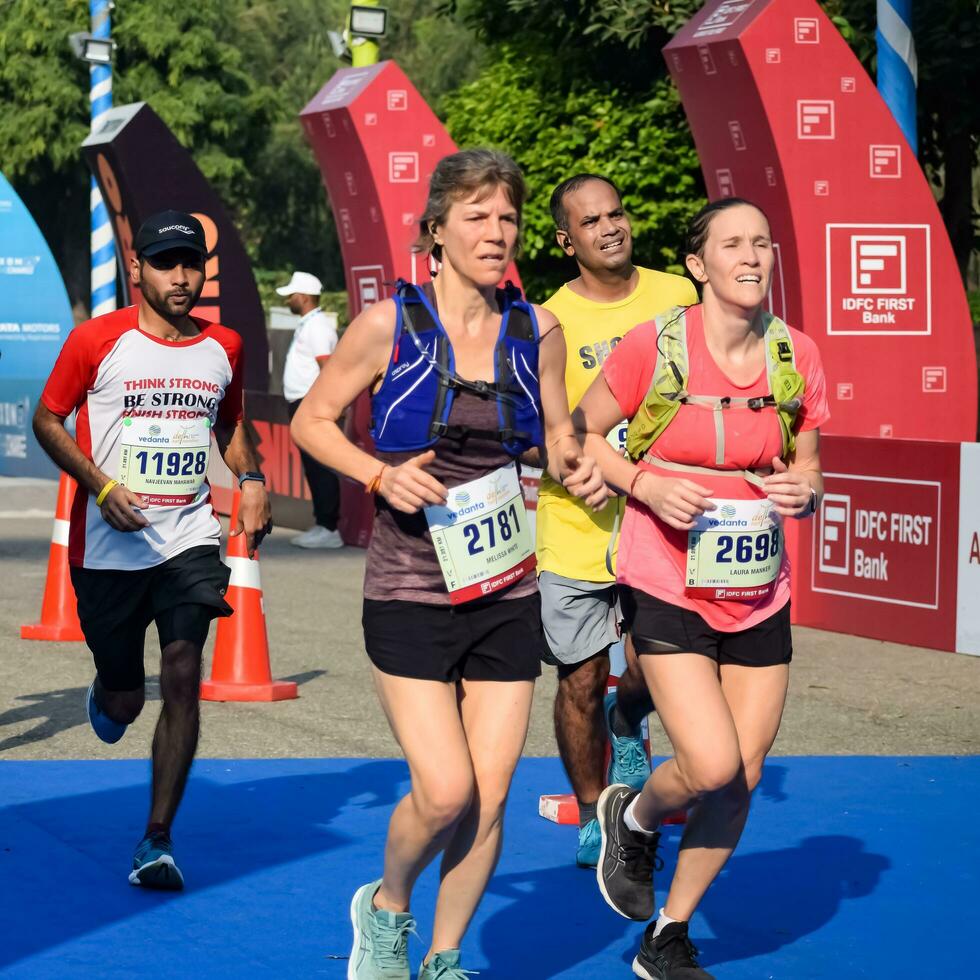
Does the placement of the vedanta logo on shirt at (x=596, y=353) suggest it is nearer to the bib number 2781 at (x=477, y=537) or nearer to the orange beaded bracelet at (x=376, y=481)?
the bib number 2781 at (x=477, y=537)

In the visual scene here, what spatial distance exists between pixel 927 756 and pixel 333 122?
988 centimetres

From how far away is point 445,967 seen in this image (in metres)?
4.40

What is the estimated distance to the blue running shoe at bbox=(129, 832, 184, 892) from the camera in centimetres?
563

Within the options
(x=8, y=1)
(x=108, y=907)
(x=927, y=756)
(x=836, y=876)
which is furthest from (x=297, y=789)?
(x=8, y=1)

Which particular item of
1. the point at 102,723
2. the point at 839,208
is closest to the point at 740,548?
the point at 102,723

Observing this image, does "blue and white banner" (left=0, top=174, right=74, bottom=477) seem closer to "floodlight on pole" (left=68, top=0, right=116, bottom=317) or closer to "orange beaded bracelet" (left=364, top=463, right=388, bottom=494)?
"floodlight on pole" (left=68, top=0, right=116, bottom=317)

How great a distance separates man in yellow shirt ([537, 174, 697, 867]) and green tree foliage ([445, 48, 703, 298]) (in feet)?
53.5

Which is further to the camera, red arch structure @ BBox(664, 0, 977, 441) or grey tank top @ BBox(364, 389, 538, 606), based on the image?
red arch structure @ BBox(664, 0, 977, 441)

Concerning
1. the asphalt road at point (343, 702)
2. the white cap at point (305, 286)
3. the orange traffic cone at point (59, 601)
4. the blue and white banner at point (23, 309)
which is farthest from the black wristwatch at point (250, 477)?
the blue and white banner at point (23, 309)

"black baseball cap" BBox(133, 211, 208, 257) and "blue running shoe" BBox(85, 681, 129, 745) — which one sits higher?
"black baseball cap" BBox(133, 211, 208, 257)

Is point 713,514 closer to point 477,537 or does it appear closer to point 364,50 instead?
point 477,537

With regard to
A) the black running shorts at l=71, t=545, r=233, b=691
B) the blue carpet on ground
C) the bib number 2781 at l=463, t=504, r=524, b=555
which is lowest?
the blue carpet on ground

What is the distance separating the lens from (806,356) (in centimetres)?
490

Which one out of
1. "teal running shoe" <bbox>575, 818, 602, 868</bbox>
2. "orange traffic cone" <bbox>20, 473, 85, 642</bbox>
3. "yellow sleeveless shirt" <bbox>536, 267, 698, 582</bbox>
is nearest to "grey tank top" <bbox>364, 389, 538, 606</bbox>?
"yellow sleeveless shirt" <bbox>536, 267, 698, 582</bbox>
